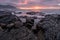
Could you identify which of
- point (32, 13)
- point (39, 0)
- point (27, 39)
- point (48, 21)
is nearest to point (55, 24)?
point (48, 21)

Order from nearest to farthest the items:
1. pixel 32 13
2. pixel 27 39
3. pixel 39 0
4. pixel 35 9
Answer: pixel 27 39
pixel 32 13
pixel 35 9
pixel 39 0

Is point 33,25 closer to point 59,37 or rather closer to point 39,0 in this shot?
point 59,37

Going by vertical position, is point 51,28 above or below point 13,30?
below

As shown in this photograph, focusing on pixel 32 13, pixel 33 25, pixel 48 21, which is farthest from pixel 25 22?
pixel 32 13

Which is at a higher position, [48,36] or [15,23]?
[15,23]

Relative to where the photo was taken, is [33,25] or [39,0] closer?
[33,25]

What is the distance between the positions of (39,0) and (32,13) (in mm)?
4245

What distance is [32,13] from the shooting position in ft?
36.9

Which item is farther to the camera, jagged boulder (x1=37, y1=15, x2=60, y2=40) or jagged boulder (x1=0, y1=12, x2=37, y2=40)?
Answer: jagged boulder (x1=37, y1=15, x2=60, y2=40)

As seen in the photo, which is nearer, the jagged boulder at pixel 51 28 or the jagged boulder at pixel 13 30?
the jagged boulder at pixel 13 30

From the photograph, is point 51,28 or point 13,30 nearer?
point 13,30

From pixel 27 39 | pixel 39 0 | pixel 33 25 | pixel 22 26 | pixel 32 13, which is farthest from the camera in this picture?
pixel 39 0

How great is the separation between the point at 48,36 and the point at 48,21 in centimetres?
76

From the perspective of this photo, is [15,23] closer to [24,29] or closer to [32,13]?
[24,29]
